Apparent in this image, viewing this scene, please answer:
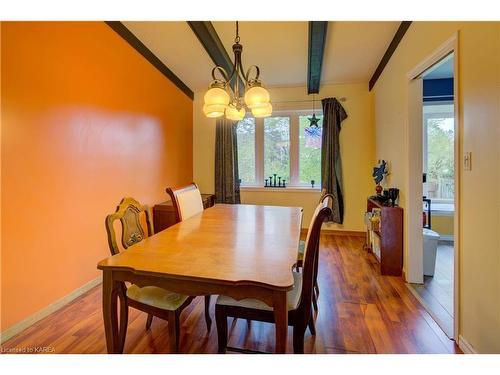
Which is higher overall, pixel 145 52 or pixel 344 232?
pixel 145 52

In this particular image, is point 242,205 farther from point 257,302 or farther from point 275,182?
point 275,182

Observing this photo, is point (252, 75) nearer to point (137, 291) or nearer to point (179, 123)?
point (179, 123)

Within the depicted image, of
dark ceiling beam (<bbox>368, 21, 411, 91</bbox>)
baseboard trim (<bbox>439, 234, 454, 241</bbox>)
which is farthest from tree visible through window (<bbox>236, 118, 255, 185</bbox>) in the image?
baseboard trim (<bbox>439, 234, 454, 241</bbox>)

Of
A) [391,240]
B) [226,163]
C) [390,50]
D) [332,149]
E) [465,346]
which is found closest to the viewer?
[465,346]

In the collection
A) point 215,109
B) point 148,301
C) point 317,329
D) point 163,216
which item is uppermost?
point 215,109

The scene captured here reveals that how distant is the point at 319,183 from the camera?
4.38 metres

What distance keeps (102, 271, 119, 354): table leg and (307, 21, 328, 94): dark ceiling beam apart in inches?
108

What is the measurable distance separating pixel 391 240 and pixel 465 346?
3.99 feet

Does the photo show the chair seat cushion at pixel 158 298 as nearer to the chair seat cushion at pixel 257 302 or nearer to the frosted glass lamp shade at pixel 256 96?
the chair seat cushion at pixel 257 302

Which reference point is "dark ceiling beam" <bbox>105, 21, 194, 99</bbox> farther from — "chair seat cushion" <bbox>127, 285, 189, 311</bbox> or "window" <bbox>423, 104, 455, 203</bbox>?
"window" <bbox>423, 104, 455, 203</bbox>

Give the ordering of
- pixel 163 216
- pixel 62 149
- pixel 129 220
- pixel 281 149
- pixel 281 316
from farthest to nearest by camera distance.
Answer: pixel 281 149 → pixel 163 216 → pixel 62 149 → pixel 129 220 → pixel 281 316

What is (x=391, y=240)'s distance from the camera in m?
2.70

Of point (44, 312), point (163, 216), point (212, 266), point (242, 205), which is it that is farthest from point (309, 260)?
point (163, 216)

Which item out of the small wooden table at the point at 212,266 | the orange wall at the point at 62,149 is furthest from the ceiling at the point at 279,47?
the small wooden table at the point at 212,266
